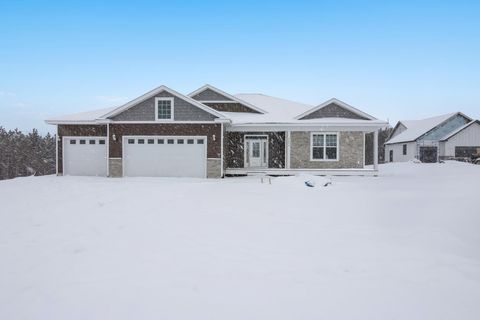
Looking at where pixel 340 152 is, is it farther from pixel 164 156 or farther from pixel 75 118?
pixel 75 118

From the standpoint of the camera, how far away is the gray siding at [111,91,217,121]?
17656 mm

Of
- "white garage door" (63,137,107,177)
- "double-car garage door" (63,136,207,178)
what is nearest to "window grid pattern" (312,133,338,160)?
"double-car garage door" (63,136,207,178)

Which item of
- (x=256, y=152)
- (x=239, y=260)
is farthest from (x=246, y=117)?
(x=239, y=260)

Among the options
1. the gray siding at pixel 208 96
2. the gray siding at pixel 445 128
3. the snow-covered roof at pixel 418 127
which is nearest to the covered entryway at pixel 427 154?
the gray siding at pixel 445 128

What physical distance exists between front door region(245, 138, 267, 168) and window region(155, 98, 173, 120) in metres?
5.64

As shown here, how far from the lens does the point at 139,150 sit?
1795cm

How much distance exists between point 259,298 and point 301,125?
1611 cm

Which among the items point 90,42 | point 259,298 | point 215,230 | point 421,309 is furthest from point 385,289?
point 90,42

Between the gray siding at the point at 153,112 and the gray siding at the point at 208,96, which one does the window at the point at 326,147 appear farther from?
the gray siding at the point at 208,96

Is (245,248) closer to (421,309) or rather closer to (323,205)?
(421,309)

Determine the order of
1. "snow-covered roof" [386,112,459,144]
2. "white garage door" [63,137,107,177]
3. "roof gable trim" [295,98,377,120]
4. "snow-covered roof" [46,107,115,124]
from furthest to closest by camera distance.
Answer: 1. "snow-covered roof" [386,112,459,144]
2. "roof gable trim" [295,98,377,120]
3. "white garage door" [63,137,107,177]
4. "snow-covered roof" [46,107,115,124]

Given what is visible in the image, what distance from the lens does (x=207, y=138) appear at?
58.0 feet

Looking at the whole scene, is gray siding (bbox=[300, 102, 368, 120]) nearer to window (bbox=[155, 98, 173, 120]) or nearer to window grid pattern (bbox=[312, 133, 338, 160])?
window grid pattern (bbox=[312, 133, 338, 160])

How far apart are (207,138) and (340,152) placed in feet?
26.9
